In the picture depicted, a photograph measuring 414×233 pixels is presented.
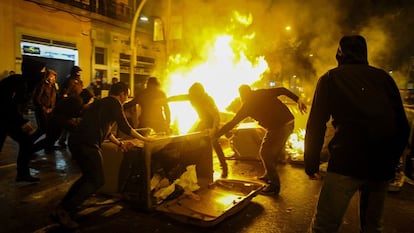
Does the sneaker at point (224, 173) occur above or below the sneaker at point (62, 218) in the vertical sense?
below

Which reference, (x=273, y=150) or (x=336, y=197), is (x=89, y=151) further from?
(x=273, y=150)

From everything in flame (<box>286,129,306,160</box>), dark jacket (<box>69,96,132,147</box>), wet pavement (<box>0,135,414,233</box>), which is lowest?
wet pavement (<box>0,135,414,233</box>)

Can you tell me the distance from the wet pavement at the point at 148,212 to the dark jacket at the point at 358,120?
74.0 inches

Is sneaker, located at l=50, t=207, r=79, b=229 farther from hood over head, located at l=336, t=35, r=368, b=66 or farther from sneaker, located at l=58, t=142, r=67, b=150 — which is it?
sneaker, located at l=58, t=142, r=67, b=150

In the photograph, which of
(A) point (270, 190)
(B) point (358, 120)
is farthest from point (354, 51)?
(A) point (270, 190)

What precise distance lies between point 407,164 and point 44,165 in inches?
243

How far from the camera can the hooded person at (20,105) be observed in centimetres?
536

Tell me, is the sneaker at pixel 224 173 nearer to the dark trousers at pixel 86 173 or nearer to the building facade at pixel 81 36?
the dark trousers at pixel 86 173

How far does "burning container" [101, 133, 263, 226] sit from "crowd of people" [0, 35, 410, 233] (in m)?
0.32

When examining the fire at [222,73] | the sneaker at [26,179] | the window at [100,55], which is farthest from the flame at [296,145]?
the window at [100,55]

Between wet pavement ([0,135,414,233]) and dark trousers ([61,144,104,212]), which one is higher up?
dark trousers ([61,144,104,212])

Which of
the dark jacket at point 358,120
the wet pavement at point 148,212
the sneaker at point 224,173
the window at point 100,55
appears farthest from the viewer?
the window at point 100,55

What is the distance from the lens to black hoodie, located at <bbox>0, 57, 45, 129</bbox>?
535 cm

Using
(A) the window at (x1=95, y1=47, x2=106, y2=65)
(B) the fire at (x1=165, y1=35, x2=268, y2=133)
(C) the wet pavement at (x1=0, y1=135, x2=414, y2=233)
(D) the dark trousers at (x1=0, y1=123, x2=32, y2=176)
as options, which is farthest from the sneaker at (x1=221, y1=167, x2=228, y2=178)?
(A) the window at (x1=95, y1=47, x2=106, y2=65)
